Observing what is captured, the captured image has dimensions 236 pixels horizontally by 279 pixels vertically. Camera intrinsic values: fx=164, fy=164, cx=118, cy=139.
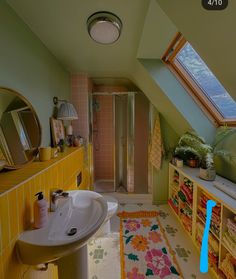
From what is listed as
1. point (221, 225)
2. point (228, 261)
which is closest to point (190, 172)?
point (221, 225)

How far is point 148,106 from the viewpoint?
3035 mm

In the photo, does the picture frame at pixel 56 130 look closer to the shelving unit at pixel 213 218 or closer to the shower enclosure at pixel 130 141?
the shower enclosure at pixel 130 141

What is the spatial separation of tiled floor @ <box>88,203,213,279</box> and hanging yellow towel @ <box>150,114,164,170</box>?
36.9 inches

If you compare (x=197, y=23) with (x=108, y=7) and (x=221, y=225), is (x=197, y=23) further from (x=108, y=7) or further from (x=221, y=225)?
(x=221, y=225)

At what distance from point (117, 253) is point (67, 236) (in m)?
1.19

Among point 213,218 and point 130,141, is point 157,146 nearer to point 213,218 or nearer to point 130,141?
point 130,141

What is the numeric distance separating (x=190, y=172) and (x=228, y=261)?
1016 mm

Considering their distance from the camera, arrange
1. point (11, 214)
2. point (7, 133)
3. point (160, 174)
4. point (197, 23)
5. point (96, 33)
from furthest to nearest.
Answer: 1. point (160, 174)
2. point (96, 33)
3. point (7, 133)
4. point (197, 23)
5. point (11, 214)

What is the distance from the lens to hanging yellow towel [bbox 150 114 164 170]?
2.80m

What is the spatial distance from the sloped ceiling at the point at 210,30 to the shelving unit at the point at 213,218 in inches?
39.6

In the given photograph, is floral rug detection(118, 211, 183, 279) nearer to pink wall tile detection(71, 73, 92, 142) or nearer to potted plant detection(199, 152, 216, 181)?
potted plant detection(199, 152, 216, 181)

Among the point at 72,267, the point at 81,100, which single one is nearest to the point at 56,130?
the point at 81,100

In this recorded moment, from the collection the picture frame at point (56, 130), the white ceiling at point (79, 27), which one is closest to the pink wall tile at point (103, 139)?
the white ceiling at point (79, 27)

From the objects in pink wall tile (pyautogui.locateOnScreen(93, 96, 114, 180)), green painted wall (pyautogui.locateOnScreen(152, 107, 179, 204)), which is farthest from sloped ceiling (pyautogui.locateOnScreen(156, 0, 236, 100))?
pink wall tile (pyautogui.locateOnScreen(93, 96, 114, 180))
